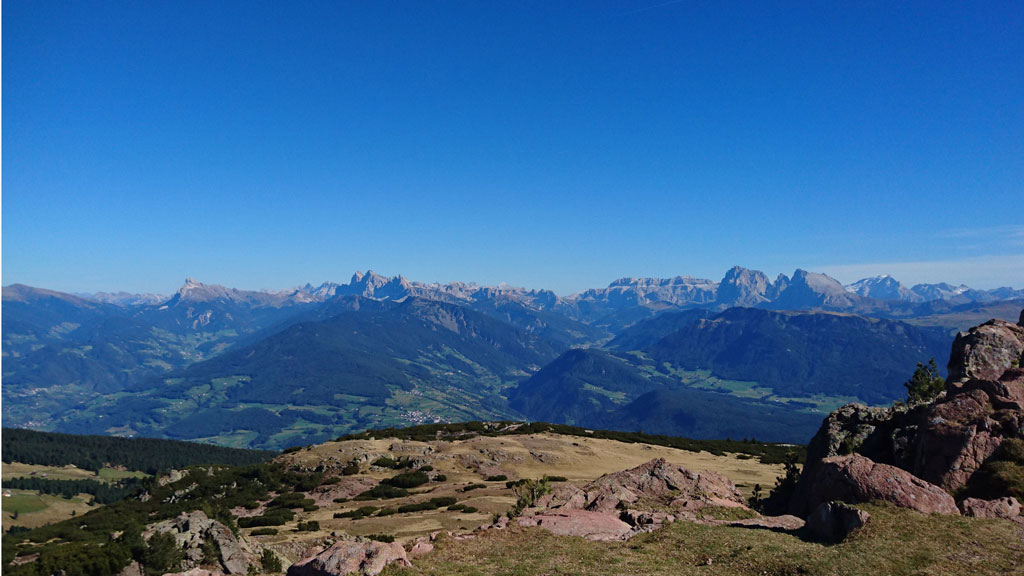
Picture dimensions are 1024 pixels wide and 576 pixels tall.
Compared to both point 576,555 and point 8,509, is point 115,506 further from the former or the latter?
point 8,509

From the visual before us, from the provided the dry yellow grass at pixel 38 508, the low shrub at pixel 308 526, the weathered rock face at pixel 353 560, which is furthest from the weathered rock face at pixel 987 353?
the dry yellow grass at pixel 38 508

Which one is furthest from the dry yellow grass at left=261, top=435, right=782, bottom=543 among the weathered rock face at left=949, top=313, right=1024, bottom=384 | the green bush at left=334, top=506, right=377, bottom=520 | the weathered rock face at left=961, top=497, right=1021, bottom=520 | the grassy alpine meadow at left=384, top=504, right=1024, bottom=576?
the weathered rock face at left=961, top=497, right=1021, bottom=520

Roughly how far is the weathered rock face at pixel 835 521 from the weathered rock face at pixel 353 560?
24015 mm

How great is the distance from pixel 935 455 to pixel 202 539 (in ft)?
179

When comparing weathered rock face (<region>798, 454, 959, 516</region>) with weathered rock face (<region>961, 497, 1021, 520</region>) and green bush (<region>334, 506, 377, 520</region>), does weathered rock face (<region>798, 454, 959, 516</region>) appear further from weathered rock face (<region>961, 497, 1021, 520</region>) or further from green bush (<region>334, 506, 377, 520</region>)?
green bush (<region>334, 506, 377, 520</region>)

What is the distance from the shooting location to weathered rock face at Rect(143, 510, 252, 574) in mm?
37750

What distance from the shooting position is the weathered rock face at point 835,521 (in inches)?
1204

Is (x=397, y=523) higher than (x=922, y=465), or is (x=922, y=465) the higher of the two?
(x=922, y=465)

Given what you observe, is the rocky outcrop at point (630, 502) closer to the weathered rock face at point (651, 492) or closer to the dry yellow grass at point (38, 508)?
the weathered rock face at point (651, 492)

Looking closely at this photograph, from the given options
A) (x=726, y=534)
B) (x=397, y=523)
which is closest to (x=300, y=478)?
(x=397, y=523)

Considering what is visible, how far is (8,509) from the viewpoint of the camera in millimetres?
176875

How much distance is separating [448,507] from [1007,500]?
43.2m

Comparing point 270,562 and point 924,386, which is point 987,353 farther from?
point 270,562

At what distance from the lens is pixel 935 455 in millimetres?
39406
